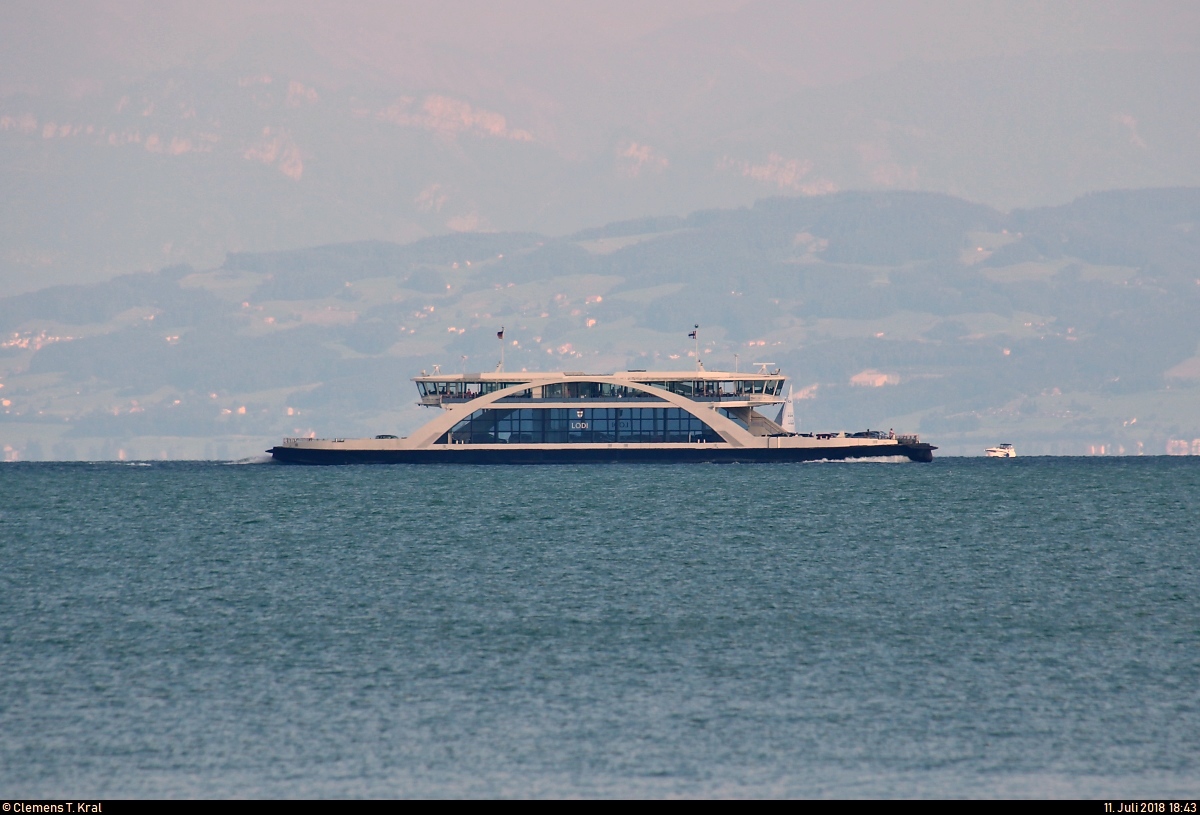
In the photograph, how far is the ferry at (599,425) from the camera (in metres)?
149

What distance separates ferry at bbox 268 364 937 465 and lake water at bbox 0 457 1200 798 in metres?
64.6

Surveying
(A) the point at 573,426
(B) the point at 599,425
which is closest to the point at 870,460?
(B) the point at 599,425

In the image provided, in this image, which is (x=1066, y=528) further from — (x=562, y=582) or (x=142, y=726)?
(x=142, y=726)

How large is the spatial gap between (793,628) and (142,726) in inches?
777

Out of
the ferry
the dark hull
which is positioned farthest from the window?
the dark hull

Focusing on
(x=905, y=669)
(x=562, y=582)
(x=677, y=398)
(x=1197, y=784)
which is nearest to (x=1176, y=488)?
(x=677, y=398)

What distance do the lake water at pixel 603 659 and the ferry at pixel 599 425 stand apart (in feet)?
212

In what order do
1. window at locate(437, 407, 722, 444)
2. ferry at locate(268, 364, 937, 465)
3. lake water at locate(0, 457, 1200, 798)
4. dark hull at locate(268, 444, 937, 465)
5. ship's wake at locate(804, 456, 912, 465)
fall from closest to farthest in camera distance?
lake water at locate(0, 457, 1200, 798) → dark hull at locate(268, 444, 937, 465) → ferry at locate(268, 364, 937, 465) → window at locate(437, 407, 722, 444) → ship's wake at locate(804, 456, 912, 465)

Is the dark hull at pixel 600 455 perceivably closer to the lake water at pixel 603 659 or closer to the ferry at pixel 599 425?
the ferry at pixel 599 425

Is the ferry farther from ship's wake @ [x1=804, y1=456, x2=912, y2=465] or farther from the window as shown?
ship's wake @ [x1=804, y1=456, x2=912, y2=465]

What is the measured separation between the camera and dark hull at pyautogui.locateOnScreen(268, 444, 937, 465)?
148m

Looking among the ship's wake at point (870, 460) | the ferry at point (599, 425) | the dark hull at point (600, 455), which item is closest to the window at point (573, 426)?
the ferry at point (599, 425)

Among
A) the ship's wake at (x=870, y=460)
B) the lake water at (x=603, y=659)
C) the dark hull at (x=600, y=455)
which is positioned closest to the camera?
the lake water at (x=603, y=659)

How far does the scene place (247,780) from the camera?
28016mm
